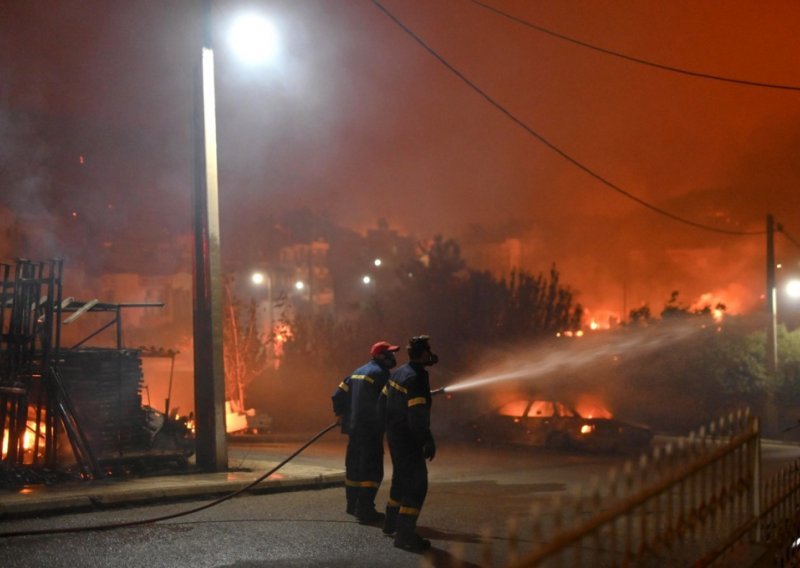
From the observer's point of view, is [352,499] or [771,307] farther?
[771,307]

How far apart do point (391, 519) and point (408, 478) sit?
607 millimetres

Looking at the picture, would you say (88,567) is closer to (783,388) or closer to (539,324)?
(783,388)

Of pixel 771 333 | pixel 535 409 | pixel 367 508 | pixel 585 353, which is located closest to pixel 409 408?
pixel 367 508

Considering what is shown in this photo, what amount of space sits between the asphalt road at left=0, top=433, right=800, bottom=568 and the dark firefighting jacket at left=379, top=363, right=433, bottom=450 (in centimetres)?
89

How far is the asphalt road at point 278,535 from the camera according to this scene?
6.69m

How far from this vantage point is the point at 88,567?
636 cm

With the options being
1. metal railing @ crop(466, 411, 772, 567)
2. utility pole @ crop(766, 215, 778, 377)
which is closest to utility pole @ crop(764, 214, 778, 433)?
utility pole @ crop(766, 215, 778, 377)

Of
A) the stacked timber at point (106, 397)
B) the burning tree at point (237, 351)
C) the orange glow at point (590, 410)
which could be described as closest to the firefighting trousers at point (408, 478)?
the stacked timber at point (106, 397)

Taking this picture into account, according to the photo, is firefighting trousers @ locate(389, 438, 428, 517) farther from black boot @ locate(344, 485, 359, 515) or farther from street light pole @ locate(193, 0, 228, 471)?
street light pole @ locate(193, 0, 228, 471)

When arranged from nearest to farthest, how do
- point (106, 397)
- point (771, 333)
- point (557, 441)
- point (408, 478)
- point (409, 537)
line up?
point (409, 537) < point (408, 478) < point (106, 397) < point (557, 441) < point (771, 333)

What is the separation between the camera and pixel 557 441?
65.0ft

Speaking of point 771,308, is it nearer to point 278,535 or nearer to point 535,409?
point 535,409

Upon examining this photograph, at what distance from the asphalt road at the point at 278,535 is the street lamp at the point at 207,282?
1.55 m

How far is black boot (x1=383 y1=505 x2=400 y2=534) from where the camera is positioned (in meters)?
7.63
